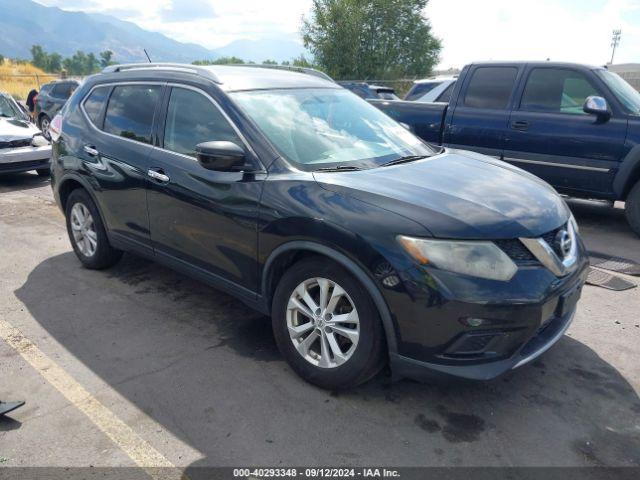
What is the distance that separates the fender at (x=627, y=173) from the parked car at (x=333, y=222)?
10.00 ft

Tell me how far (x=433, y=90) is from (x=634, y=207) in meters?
3.59

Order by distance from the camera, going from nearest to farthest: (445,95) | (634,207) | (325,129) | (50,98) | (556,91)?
1. (325,129)
2. (634,207)
3. (556,91)
4. (445,95)
5. (50,98)

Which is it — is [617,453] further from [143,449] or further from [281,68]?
[281,68]

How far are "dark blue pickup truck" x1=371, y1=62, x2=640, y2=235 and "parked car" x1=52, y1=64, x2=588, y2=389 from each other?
118 inches

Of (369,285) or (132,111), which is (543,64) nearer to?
(132,111)

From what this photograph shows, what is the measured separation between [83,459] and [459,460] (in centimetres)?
181

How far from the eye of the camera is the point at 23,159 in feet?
29.8

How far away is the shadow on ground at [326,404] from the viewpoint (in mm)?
2613

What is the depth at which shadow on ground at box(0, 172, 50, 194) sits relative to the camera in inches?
358

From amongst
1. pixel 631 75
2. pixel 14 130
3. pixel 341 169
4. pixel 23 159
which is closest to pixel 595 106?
pixel 341 169

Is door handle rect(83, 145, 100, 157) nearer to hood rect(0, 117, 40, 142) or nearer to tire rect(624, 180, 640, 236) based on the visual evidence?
hood rect(0, 117, 40, 142)

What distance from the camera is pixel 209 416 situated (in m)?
2.88

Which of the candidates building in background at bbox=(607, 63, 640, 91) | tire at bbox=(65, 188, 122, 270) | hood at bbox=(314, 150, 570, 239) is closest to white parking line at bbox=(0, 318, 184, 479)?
tire at bbox=(65, 188, 122, 270)

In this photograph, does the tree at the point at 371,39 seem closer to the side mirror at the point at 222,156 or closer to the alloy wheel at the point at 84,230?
the alloy wheel at the point at 84,230
